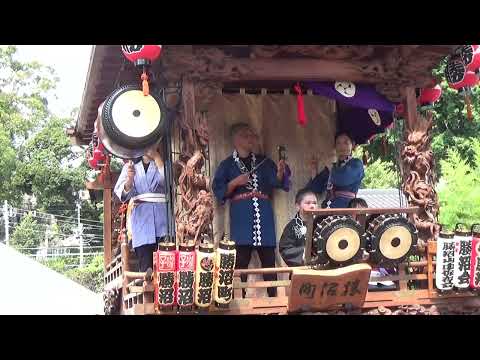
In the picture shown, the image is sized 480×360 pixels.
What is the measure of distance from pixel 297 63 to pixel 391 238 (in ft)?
6.87

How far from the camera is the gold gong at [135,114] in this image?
5949mm

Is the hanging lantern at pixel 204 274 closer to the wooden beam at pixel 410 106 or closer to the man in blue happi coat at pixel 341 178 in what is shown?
the man in blue happi coat at pixel 341 178

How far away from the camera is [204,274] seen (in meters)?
5.42

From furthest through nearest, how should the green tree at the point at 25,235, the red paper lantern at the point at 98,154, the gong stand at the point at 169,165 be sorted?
the green tree at the point at 25,235
the red paper lantern at the point at 98,154
the gong stand at the point at 169,165

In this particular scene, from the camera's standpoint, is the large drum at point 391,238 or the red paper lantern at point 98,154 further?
the red paper lantern at point 98,154

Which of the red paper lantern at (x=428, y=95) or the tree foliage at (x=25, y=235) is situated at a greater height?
the red paper lantern at (x=428, y=95)

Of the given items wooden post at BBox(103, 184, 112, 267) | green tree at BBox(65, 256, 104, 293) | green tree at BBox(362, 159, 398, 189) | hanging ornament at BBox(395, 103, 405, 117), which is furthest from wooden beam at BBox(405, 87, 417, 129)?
green tree at BBox(362, 159, 398, 189)

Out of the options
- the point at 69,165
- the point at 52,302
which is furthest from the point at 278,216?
the point at 69,165

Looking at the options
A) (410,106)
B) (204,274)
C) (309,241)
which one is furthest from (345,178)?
(204,274)

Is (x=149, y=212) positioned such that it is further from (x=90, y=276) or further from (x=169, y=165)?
(x=90, y=276)

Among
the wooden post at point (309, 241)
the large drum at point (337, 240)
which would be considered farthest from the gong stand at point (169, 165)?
the large drum at point (337, 240)

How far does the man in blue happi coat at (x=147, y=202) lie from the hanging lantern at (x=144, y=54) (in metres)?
1.20

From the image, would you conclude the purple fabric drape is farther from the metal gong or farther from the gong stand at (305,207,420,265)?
the metal gong
